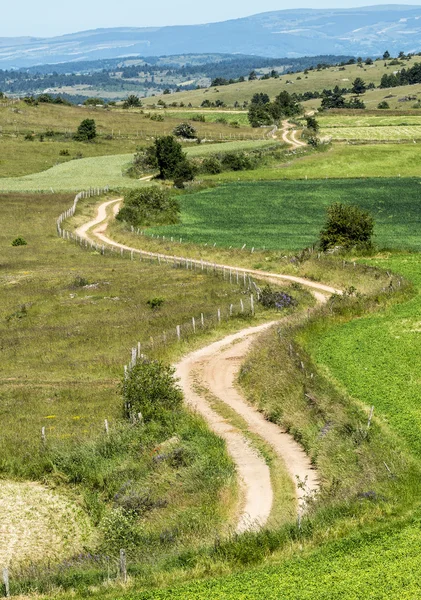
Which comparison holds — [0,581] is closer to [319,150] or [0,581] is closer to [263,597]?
[263,597]

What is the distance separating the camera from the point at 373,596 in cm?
2148

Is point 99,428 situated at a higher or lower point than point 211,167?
lower

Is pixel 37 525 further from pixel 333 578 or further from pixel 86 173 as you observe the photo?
pixel 86 173

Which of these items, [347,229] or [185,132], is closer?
[347,229]

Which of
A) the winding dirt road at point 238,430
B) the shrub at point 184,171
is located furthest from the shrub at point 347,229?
the shrub at point 184,171

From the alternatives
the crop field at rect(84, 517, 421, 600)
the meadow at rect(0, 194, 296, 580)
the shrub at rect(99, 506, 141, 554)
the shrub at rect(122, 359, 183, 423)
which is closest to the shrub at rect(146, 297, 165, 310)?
the meadow at rect(0, 194, 296, 580)

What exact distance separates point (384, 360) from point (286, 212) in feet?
210

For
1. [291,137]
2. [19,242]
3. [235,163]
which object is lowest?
[19,242]

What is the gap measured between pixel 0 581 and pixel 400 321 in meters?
28.4

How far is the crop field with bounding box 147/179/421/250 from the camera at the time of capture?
3359 inches

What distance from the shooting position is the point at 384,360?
4078 centimetres

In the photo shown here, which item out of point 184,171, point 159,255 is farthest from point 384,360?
point 184,171

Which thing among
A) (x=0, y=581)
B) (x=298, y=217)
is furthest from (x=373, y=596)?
(x=298, y=217)

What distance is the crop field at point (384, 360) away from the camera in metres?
33.5
